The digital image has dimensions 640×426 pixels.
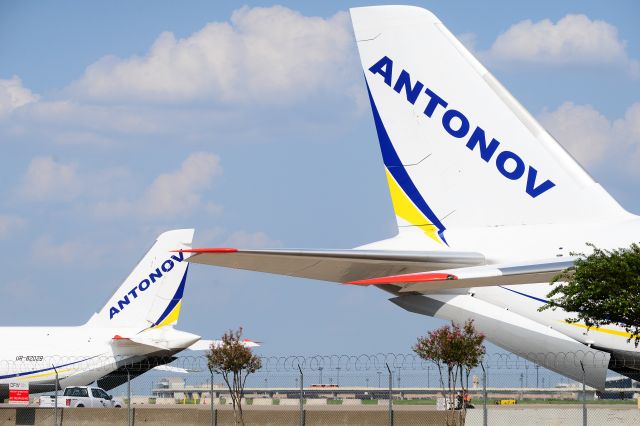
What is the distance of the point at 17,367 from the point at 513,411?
26736 mm

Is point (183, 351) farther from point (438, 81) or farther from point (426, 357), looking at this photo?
point (438, 81)

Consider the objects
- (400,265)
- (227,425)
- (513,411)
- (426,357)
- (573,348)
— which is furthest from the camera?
(227,425)

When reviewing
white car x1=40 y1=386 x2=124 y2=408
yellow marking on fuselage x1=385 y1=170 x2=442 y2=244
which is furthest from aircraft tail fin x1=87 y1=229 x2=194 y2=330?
yellow marking on fuselage x1=385 y1=170 x2=442 y2=244

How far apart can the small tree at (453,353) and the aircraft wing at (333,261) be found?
8.57 metres

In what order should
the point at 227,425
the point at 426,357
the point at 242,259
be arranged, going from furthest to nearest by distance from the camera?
the point at 227,425
the point at 426,357
the point at 242,259

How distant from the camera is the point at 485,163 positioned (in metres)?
20.2

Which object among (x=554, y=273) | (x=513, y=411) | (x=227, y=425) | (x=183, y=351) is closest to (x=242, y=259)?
(x=554, y=273)

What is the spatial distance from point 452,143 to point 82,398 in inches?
1061

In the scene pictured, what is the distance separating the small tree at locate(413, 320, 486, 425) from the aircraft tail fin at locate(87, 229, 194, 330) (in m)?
21.1

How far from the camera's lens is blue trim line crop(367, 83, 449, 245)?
20.5 m

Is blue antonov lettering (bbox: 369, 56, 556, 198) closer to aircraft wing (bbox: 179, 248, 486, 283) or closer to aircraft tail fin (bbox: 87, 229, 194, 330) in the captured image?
aircraft wing (bbox: 179, 248, 486, 283)

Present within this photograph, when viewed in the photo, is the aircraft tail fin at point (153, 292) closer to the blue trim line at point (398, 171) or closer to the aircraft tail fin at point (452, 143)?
the blue trim line at point (398, 171)

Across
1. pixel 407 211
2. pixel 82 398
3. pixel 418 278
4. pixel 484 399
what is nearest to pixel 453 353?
pixel 484 399

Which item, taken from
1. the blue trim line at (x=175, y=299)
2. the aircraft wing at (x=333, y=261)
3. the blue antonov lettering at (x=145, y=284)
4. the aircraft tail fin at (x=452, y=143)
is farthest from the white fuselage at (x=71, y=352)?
the aircraft wing at (x=333, y=261)
